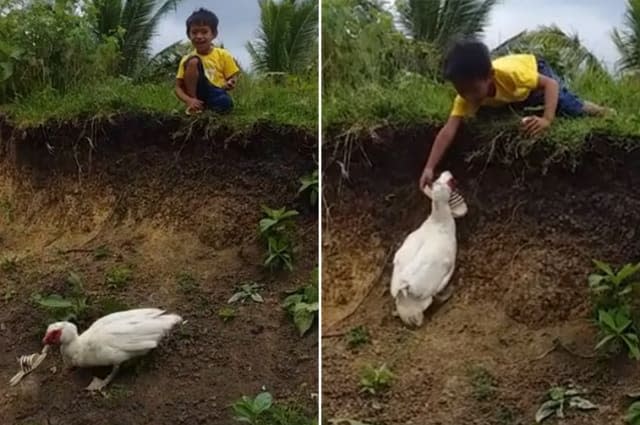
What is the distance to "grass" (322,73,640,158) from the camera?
1.63m

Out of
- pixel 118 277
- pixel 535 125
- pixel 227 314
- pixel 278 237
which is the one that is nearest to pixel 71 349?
pixel 118 277

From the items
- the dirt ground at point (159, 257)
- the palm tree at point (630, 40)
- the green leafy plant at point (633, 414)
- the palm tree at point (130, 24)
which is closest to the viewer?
the green leafy plant at point (633, 414)

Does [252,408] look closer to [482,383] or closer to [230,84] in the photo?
[482,383]

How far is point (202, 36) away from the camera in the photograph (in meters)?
1.82

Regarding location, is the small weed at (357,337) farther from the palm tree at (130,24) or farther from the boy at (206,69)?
the palm tree at (130,24)

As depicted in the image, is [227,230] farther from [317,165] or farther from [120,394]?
[120,394]

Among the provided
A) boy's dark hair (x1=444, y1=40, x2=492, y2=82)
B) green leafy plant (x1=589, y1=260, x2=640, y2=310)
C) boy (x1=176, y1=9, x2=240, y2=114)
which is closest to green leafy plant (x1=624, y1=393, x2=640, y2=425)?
green leafy plant (x1=589, y1=260, x2=640, y2=310)

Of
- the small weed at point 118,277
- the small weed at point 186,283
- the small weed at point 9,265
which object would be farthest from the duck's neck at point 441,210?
the small weed at point 9,265

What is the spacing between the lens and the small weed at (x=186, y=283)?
1.83 meters

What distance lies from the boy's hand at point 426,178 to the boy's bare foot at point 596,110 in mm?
253

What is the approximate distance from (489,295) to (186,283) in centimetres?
52

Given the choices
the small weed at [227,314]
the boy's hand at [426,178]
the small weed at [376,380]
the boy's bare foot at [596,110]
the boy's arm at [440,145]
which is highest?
the boy's bare foot at [596,110]

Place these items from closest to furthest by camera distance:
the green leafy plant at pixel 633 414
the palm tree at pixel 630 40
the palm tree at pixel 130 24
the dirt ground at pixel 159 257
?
the green leafy plant at pixel 633 414
the palm tree at pixel 630 40
the dirt ground at pixel 159 257
the palm tree at pixel 130 24

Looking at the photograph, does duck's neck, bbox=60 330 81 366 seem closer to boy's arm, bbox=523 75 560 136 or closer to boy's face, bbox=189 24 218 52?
boy's face, bbox=189 24 218 52
